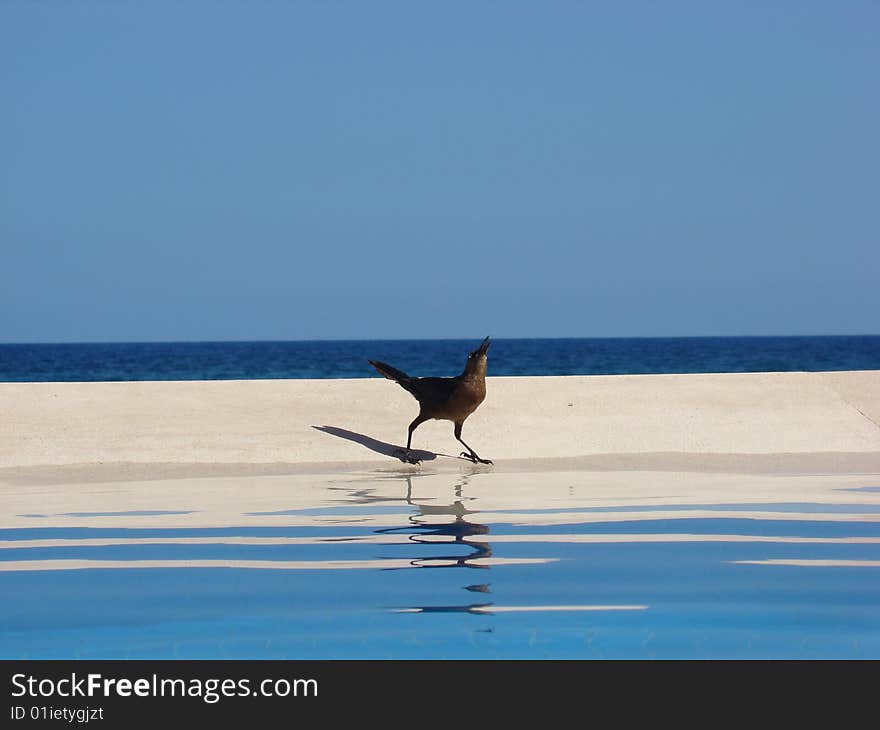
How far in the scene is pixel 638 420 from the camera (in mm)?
15414

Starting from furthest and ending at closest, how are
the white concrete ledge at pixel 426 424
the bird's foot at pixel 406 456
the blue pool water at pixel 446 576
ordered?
the white concrete ledge at pixel 426 424
the bird's foot at pixel 406 456
the blue pool water at pixel 446 576

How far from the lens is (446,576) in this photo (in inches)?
275

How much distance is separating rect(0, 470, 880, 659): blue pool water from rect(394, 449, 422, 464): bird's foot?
7.76 ft

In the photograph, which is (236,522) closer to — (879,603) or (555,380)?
(879,603)

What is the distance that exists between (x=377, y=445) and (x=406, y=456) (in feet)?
2.91

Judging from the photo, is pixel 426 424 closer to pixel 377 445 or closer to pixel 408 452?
pixel 377 445

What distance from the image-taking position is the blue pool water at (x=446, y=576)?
221 inches

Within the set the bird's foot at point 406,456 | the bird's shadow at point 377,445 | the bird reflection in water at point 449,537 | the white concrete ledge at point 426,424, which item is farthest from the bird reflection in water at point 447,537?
the white concrete ledge at point 426,424

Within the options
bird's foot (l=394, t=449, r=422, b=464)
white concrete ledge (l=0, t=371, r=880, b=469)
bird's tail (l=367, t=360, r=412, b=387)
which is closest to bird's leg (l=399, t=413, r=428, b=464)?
bird's foot (l=394, t=449, r=422, b=464)

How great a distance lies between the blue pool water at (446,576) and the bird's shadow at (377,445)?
276 centimetres

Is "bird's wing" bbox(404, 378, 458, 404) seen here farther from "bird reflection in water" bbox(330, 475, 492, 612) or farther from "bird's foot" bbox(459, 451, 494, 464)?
"bird reflection in water" bbox(330, 475, 492, 612)

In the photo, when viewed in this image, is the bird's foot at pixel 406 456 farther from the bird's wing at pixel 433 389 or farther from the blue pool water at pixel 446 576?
the blue pool water at pixel 446 576

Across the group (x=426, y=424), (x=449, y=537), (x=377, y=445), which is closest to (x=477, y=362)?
(x=377, y=445)
